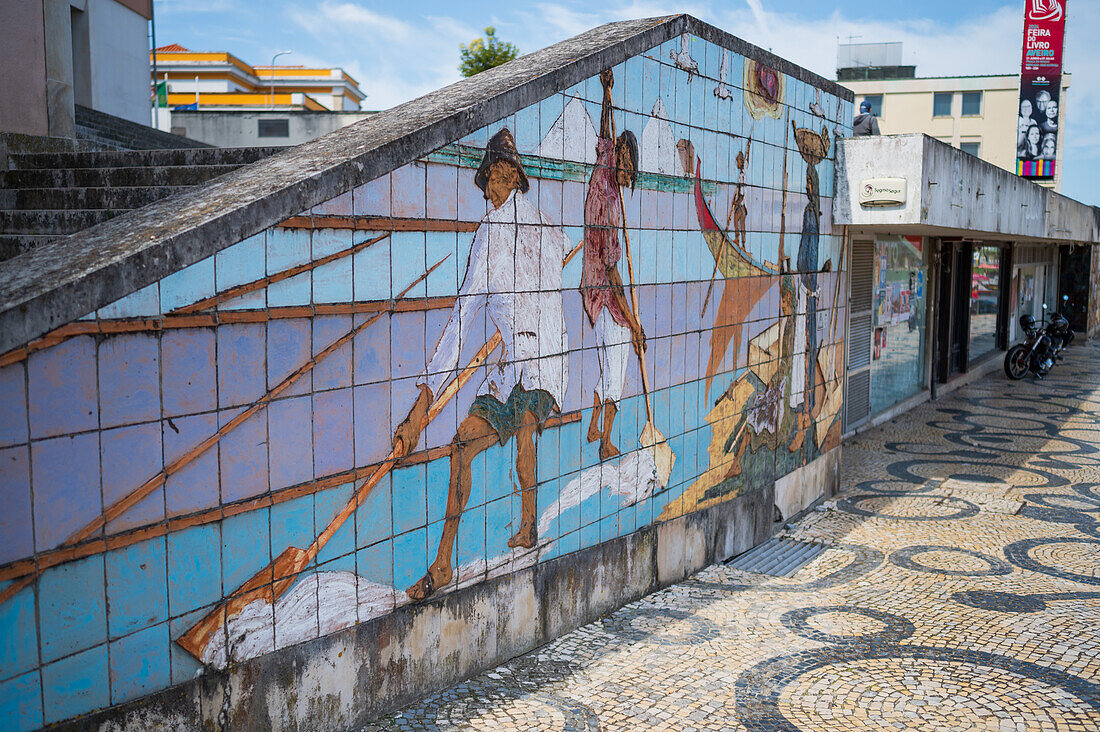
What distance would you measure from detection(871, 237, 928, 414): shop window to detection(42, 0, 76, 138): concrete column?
31.6 ft

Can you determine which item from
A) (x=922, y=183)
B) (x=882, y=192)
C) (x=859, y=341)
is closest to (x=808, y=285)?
(x=882, y=192)

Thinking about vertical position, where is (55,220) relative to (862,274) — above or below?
above

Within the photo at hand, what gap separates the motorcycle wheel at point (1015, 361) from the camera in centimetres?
1858

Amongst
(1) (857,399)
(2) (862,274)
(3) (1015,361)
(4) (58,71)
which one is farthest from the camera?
(3) (1015,361)

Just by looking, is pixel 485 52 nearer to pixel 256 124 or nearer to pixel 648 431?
pixel 256 124

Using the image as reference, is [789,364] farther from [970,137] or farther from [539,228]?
[970,137]

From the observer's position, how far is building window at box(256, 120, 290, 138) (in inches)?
1004

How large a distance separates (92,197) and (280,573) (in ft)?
8.30

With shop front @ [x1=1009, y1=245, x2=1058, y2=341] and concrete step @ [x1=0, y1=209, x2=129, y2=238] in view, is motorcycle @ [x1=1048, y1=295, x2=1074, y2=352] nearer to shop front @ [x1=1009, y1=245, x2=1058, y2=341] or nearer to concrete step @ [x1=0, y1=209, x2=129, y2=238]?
shop front @ [x1=1009, y1=245, x2=1058, y2=341]

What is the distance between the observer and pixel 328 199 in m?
3.83

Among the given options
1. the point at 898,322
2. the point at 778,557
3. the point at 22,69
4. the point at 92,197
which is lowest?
the point at 778,557

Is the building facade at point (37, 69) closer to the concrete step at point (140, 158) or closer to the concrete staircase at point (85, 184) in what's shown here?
the concrete step at point (140, 158)

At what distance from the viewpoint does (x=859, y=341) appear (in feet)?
40.0

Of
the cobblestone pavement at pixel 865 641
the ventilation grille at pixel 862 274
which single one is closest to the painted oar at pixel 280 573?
the cobblestone pavement at pixel 865 641
